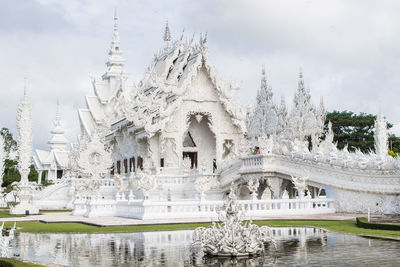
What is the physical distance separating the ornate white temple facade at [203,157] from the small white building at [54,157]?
9.21 meters

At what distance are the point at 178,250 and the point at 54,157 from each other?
2091 inches

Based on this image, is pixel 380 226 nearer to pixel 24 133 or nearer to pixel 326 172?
pixel 326 172

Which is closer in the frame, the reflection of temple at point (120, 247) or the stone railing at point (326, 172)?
the reflection of temple at point (120, 247)

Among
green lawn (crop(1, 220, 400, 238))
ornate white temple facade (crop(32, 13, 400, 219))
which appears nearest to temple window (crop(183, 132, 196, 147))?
ornate white temple facade (crop(32, 13, 400, 219))

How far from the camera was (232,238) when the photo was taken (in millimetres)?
9766

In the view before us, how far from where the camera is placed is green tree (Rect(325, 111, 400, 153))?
47.6 meters

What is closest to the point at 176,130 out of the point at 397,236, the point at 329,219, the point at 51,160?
the point at 329,219

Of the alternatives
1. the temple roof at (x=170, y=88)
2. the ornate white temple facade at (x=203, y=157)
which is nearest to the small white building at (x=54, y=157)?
the ornate white temple facade at (x=203, y=157)

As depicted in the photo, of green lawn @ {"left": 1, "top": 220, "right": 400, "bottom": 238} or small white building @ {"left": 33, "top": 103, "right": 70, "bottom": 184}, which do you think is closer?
green lawn @ {"left": 1, "top": 220, "right": 400, "bottom": 238}

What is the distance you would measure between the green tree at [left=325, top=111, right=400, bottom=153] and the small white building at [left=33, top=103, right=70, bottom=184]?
27.6 m

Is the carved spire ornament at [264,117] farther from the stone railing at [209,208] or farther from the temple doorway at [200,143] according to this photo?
the stone railing at [209,208]

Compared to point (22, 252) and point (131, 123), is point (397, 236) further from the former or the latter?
point (131, 123)

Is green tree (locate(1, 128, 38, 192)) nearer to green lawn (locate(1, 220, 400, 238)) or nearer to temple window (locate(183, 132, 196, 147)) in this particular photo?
temple window (locate(183, 132, 196, 147))

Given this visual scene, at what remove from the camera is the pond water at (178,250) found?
9.02 metres
